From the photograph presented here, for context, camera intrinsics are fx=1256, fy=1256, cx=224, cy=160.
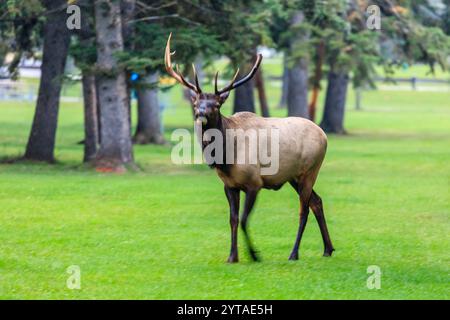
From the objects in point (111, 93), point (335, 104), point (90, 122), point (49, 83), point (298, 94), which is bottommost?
point (335, 104)

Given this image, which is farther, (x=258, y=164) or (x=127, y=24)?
(x=127, y=24)

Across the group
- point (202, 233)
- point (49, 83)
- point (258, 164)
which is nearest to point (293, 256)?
point (258, 164)

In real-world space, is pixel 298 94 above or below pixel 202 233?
below

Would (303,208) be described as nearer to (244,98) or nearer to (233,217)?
(233,217)

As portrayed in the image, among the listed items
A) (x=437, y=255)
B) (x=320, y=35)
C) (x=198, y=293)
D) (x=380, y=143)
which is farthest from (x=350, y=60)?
(x=198, y=293)

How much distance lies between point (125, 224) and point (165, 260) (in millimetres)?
3988

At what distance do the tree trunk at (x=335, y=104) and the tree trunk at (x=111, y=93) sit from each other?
69.5 feet

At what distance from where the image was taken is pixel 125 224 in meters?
19.4

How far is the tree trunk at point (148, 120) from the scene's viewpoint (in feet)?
136

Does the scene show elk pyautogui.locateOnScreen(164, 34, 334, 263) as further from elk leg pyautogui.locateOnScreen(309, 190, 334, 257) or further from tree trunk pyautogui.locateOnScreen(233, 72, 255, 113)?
tree trunk pyautogui.locateOnScreen(233, 72, 255, 113)

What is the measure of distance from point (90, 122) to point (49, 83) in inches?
69.9

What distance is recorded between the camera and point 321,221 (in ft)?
52.0

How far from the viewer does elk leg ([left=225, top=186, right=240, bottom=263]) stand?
14969 mm

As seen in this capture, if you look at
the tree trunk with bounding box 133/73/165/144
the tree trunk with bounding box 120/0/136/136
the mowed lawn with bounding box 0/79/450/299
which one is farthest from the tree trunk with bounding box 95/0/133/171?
the tree trunk with bounding box 133/73/165/144
